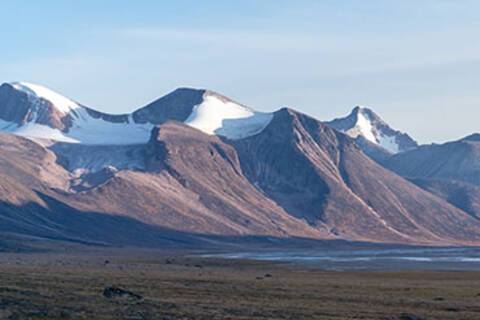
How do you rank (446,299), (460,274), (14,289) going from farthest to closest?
(460,274)
(446,299)
(14,289)

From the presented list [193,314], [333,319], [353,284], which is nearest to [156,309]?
[193,314]

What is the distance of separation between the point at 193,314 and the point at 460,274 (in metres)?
87.7

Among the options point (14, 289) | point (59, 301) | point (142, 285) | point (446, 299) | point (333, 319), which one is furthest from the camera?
point (142, 285)

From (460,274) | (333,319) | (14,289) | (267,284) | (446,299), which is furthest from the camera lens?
(460,274)

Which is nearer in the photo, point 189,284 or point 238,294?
point 238,294

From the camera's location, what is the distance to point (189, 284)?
9438cm

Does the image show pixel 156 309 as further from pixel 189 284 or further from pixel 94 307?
pixel 189 284

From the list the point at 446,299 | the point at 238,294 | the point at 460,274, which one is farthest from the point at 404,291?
the point at 460,274

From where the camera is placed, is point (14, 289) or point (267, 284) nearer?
point (14, 289)

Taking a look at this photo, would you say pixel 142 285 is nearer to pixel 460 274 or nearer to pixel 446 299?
pixel 446 299

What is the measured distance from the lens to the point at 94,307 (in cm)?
6456

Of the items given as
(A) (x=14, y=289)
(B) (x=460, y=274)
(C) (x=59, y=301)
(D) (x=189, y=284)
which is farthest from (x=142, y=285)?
(B) (x=460, y=274)

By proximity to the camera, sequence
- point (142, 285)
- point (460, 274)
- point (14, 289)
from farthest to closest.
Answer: point (460, 274) < point (142, 285) < point (14, 289)

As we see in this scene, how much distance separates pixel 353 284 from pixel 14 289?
3797cm
